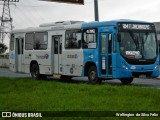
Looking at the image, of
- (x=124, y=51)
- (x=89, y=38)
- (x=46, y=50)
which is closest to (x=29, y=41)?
(x=46, y=50)

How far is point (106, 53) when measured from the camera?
74.9 ft

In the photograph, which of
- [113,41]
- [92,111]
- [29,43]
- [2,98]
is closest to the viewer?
[92,111]

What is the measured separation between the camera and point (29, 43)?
29.4 m

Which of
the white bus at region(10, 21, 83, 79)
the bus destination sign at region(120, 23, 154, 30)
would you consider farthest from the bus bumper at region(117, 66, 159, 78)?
the white bus at region(10, 21, 83, 79)

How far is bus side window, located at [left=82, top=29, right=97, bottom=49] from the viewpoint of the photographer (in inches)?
927

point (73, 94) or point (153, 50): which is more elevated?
point (153, 50)

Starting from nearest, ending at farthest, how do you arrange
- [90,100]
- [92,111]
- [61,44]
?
1. [92,111]
2. [90,100]
3. [61,44]

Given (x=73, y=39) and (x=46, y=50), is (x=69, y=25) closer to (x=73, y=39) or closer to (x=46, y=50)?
(x=73, y=39)

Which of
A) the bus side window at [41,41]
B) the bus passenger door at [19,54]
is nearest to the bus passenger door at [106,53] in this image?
the bus side window at [41,41]

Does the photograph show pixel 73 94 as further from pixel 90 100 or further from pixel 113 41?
pixel 113 41

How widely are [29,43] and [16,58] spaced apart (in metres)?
1.88

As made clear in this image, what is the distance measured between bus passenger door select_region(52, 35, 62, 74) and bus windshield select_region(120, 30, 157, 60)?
496cm

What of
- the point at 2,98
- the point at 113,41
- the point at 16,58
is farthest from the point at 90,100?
the point at 16,58

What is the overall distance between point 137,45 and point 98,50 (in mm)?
1809
